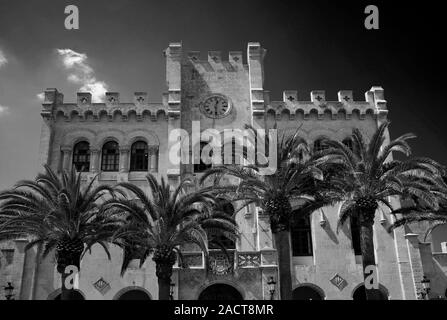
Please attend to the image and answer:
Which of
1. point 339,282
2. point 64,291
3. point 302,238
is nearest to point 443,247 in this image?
point 339,282

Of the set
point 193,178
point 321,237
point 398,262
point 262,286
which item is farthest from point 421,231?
point 193,178

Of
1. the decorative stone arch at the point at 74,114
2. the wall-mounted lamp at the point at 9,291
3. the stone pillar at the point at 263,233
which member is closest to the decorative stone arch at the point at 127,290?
the wall-mounted lamp at the point at 9,291

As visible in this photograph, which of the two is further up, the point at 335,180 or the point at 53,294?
the point at 335,180

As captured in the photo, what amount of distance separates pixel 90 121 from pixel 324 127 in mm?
16040

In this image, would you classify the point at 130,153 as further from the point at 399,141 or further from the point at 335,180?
the point at 399,141

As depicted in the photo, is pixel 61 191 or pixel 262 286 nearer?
pixel 61 191

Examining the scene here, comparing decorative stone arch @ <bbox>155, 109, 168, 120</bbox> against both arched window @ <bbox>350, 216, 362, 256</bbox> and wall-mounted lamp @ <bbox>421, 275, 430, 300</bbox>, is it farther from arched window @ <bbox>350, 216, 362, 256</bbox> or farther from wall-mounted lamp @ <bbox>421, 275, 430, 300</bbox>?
wall-mounted lamp @ <bbox>421, 275, 430, 300</bbox>

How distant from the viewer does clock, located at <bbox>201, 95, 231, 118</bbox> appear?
121 feet

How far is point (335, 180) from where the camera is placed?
26.6m

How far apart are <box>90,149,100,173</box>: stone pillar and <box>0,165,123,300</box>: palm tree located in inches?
332

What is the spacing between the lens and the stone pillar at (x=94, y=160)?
35.5 m

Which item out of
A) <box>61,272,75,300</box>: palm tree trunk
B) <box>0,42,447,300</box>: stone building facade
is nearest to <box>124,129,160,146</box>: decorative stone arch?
<box>0,42,447,300</box>: stone building facade

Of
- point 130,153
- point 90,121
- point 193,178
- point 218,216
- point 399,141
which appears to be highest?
point 90,121

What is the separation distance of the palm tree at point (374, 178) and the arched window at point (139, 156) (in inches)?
556
